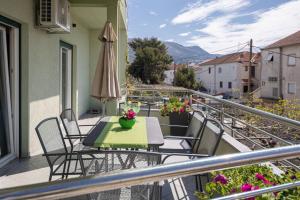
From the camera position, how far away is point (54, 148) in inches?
117

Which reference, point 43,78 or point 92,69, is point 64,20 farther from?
point 92,69

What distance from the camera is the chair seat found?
11.7ft

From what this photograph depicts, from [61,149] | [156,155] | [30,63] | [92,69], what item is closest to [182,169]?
[156,155]

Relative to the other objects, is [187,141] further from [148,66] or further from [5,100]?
[148,66]

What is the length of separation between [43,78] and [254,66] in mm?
38562

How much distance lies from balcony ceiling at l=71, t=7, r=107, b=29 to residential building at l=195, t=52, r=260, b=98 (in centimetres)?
2929

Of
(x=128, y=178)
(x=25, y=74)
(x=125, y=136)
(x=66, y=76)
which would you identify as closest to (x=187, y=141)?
(x=125, y=136)

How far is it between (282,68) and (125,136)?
27.1 m

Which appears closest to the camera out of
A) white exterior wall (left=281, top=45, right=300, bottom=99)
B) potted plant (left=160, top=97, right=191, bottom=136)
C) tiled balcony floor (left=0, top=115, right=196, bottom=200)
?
tiled balcony floor (left=0, top=115, right=196, bottom=200)

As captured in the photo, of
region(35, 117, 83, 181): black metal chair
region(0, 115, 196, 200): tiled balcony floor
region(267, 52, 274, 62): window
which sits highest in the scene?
region(267, 52, 274, 62): window

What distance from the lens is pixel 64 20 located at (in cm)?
486

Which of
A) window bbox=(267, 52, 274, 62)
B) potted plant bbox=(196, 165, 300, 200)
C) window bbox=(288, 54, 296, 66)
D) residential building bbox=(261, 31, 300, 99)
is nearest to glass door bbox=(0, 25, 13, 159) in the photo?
potted plant bbox=(196, 165, 300, 200)

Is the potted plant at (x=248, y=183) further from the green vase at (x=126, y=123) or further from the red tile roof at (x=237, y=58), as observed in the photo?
the red tile roof at (x=237, y=58)

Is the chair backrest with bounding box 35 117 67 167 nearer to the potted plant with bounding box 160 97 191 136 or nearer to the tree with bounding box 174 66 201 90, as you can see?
the potted plant with bounding box 160 97 191 136
